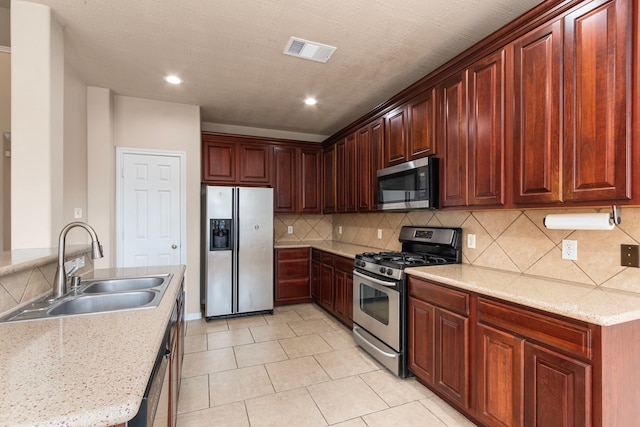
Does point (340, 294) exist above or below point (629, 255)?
below

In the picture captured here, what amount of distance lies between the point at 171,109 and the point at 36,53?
1.66m

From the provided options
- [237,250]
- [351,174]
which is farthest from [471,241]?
[237,250]

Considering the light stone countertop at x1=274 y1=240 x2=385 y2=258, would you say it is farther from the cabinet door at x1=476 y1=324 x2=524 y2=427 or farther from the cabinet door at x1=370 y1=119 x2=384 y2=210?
the cabinet door at x1=476 y1=324 x2=524 y2=427

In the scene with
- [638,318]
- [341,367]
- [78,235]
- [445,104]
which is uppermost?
[445,104]

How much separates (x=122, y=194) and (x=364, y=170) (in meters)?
2.77

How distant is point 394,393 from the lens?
2215 millimetres

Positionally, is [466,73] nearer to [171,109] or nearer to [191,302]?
[171,109]

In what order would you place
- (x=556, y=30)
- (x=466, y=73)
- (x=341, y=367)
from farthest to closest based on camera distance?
(x=341, y=367)
(x=466, y=73)
(x=556, y=30)

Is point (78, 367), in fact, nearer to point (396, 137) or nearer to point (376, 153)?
point (396, 137)

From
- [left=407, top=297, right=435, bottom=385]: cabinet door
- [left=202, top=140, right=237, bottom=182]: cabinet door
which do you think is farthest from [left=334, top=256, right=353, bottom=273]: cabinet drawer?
[left=202, top=140, right=237, bottom=182]: cabinet door

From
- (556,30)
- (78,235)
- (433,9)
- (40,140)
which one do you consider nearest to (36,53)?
(40,140)

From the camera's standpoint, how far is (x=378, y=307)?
8.66ft

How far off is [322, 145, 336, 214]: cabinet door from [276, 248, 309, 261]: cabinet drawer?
704 millimetres

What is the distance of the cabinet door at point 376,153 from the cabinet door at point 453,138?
0.84m
